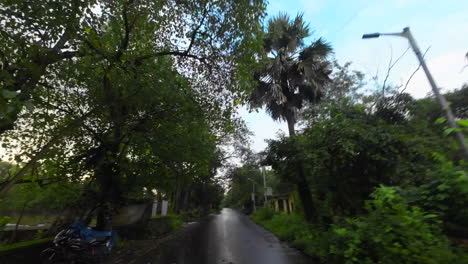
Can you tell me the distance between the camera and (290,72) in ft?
38.0

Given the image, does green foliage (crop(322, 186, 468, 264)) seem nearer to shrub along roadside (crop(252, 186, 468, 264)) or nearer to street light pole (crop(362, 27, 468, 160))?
shrub along roadside (crop(252, 186, 468, 264))

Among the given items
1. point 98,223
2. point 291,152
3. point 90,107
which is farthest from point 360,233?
point 98,223

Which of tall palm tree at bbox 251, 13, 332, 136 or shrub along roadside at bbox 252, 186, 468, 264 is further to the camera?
tall palm tree at bbox 251, 13, 332, 136

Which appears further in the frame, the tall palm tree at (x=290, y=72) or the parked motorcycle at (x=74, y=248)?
the tall palm tree at (x=290, y=72)

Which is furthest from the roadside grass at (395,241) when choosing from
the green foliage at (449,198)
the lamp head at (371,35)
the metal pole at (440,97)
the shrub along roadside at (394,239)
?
the lamp head at (371,35)

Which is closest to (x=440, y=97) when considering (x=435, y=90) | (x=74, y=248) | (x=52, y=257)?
(x=435, y=90)

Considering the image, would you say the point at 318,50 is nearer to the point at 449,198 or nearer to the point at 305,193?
the point at 305,193

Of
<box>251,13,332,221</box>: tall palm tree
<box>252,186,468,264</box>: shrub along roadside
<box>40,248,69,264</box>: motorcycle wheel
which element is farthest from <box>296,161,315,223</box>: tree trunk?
<box>40,248,69,264</box>: motorcycle wheel

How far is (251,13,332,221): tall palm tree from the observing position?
11.2 metres

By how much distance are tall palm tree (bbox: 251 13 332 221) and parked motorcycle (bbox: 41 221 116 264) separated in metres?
8.77

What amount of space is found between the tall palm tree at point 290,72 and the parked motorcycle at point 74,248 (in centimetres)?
877

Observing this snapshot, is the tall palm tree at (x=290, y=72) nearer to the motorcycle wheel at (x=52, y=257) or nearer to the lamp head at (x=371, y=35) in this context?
the lamp head at (x=371, y=35)

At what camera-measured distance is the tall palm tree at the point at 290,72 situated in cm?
1123

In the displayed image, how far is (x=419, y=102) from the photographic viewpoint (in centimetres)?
737
